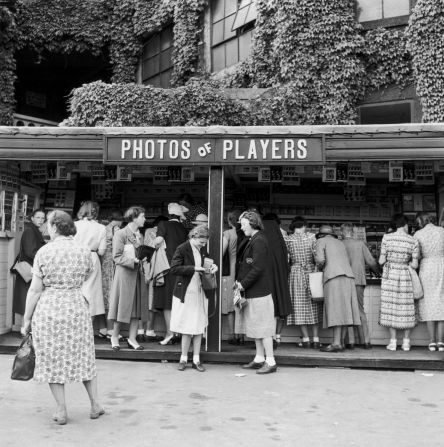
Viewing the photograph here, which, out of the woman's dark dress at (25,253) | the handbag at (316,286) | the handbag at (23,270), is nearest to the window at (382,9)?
the handbag at (316,286)

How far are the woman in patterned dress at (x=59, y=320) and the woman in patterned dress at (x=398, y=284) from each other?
4616 millimetres

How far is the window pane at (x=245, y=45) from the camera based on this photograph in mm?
16109

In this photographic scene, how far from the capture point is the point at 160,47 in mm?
18734

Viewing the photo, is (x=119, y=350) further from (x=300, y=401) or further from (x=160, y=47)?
(x=160, y=47)

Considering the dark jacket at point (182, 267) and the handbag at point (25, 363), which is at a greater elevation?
the dark jacket at point (182, 267)

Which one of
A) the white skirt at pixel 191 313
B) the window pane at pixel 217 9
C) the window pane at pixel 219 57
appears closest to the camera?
the white skirt at pixel 191 313

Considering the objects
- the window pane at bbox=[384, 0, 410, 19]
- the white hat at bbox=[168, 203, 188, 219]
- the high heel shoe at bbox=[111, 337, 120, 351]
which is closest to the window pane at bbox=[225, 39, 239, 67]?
the window pane at bbox=[384, 0, 410, 19]

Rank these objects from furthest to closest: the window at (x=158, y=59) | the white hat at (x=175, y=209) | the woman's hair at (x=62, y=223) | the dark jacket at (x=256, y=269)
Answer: the window at (x=158, y=59) → the white hat at (x=175, y=209) → the dark jacket at (x=256, y=269) → the woman's hair at (x=62, y=223)

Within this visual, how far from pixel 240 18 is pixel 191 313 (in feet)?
38.0

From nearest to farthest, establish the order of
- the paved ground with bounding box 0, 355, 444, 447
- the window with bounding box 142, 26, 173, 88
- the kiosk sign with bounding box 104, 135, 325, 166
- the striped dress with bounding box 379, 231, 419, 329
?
the paved ground with bounding box 0, 355, 444, 447 < the kiosk sign with bounding box 104, 135, 325, 166 < the striped dress with bounding box 379, 231, 419, 329 < the window with bounding box 142, 26, 173, 88

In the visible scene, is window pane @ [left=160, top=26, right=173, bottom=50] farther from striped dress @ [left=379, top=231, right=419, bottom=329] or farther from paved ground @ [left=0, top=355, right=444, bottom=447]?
paved ground @ [left=0, top=355, right=444, bottom=447]

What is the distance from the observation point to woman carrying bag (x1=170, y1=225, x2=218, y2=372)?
7.18 metres

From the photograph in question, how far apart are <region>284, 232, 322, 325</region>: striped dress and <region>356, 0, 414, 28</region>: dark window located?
8280 millimetres

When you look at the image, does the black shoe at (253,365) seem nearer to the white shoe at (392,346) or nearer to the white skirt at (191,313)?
the white skirt at (191,313)
